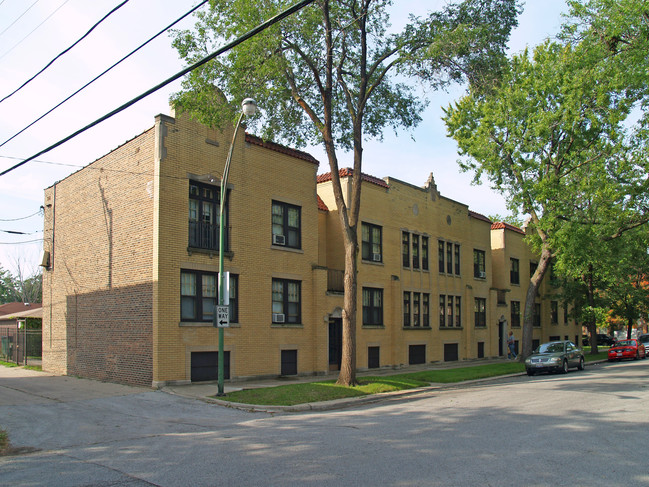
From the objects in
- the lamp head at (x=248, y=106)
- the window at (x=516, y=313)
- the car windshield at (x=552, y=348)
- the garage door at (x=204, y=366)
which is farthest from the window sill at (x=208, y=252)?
the window at (x=516, y=313)

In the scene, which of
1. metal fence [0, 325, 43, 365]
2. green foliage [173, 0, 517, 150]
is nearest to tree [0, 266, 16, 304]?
metal fence [0, 325, 43, 365]

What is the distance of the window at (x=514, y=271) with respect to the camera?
40094mm

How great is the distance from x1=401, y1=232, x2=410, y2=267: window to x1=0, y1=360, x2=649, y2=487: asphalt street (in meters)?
13.1

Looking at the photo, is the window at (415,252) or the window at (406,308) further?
the window at (415,252)

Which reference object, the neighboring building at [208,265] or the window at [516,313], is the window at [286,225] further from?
the window at [516,313]

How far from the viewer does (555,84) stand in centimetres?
2714

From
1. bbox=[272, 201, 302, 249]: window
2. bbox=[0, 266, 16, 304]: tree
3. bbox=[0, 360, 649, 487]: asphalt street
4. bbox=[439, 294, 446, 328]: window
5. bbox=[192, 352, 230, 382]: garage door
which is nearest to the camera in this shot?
bbox=[0, 360, 649, 487]: asphalt street

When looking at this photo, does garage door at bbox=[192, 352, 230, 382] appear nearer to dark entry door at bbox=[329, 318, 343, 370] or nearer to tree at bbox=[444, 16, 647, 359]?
dark entry door at bbox=[329, 318, 343, 370]

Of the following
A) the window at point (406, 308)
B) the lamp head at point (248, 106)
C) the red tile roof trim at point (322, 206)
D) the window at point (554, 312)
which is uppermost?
the lamp head at point (248, 106)

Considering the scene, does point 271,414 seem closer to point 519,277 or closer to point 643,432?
point 643,432

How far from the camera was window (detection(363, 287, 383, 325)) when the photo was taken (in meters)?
26.3

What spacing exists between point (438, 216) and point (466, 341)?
787cm

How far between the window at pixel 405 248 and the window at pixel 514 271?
1376 cm

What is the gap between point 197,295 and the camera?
18.9m
